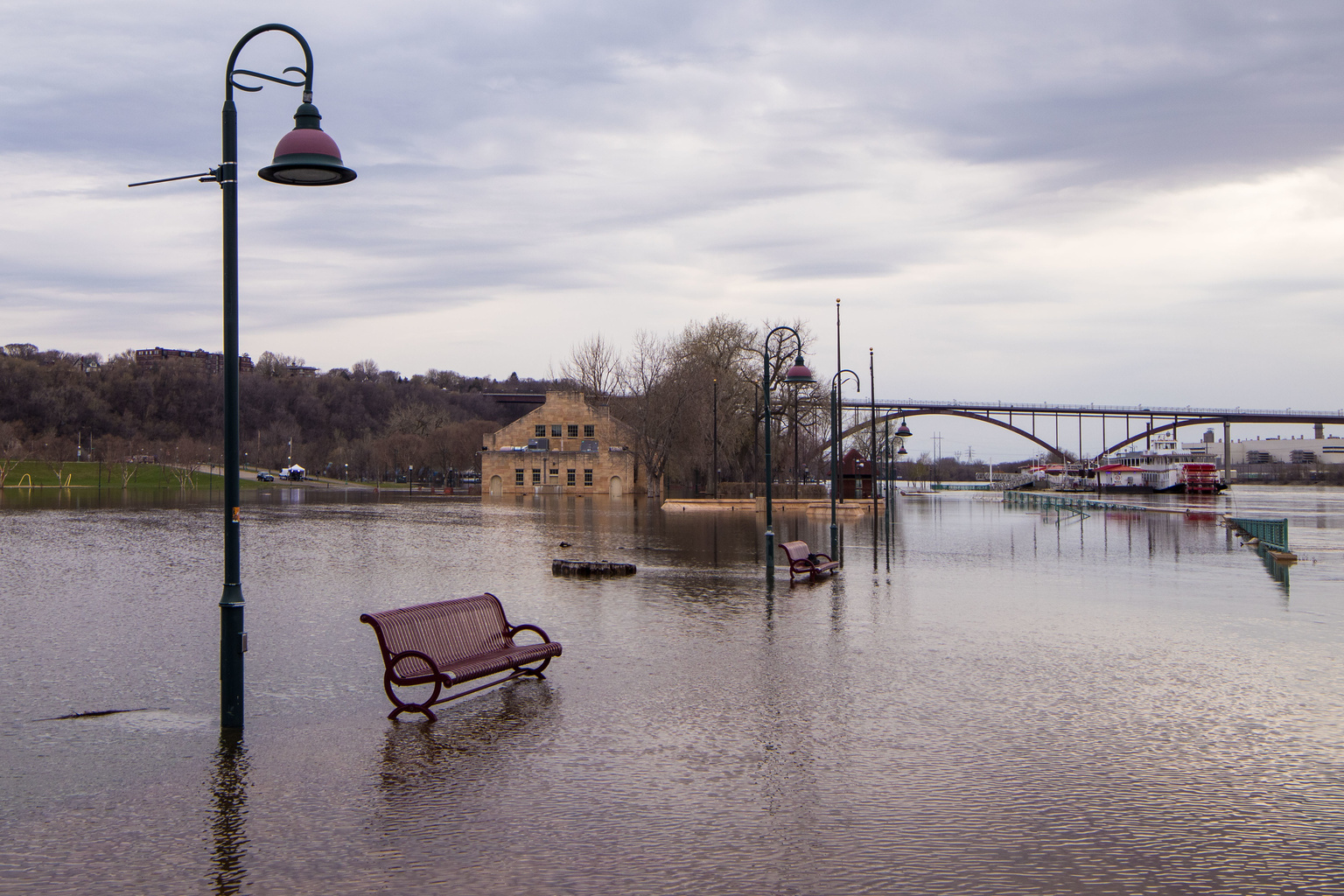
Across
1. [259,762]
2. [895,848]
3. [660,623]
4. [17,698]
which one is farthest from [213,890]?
[660,623]

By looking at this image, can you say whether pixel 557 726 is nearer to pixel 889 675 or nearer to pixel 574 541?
pixel 889 675

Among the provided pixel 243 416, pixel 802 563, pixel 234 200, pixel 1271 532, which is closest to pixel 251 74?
pixel 234 200

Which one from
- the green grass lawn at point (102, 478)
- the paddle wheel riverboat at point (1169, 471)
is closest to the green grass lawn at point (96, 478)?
the green grass lawn at point (102, 478)

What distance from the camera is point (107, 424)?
158000 mm

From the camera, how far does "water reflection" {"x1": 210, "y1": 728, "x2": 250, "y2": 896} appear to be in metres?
5.84

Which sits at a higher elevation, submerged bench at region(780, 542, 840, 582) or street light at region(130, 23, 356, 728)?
street light at region(130, 23, 356, 728)

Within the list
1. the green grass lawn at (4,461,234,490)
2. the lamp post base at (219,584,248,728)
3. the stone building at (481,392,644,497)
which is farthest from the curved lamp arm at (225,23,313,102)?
the green grass lawn at (4,461,234,490)

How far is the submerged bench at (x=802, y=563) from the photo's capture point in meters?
20.6

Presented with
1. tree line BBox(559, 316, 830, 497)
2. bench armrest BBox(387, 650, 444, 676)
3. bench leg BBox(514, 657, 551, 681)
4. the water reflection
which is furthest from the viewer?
tree line BBox(559, 316, 830, 497)

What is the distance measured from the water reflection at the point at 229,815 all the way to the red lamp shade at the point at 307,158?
4822 millimetres

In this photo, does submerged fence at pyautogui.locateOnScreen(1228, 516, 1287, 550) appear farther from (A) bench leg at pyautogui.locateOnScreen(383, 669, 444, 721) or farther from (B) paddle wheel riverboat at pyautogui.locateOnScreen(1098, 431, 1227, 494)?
(B) paddle wheel riverboat at pyautogui.locateOnScreen(1098, 431, 1227, 494)

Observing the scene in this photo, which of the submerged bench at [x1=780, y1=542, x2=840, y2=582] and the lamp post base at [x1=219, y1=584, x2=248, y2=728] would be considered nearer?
the lamp post base at [x1=219, y1=584, x2=248, y2=728]

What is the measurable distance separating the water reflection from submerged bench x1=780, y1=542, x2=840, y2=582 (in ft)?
42.5

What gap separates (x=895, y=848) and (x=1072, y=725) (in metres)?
3.65
